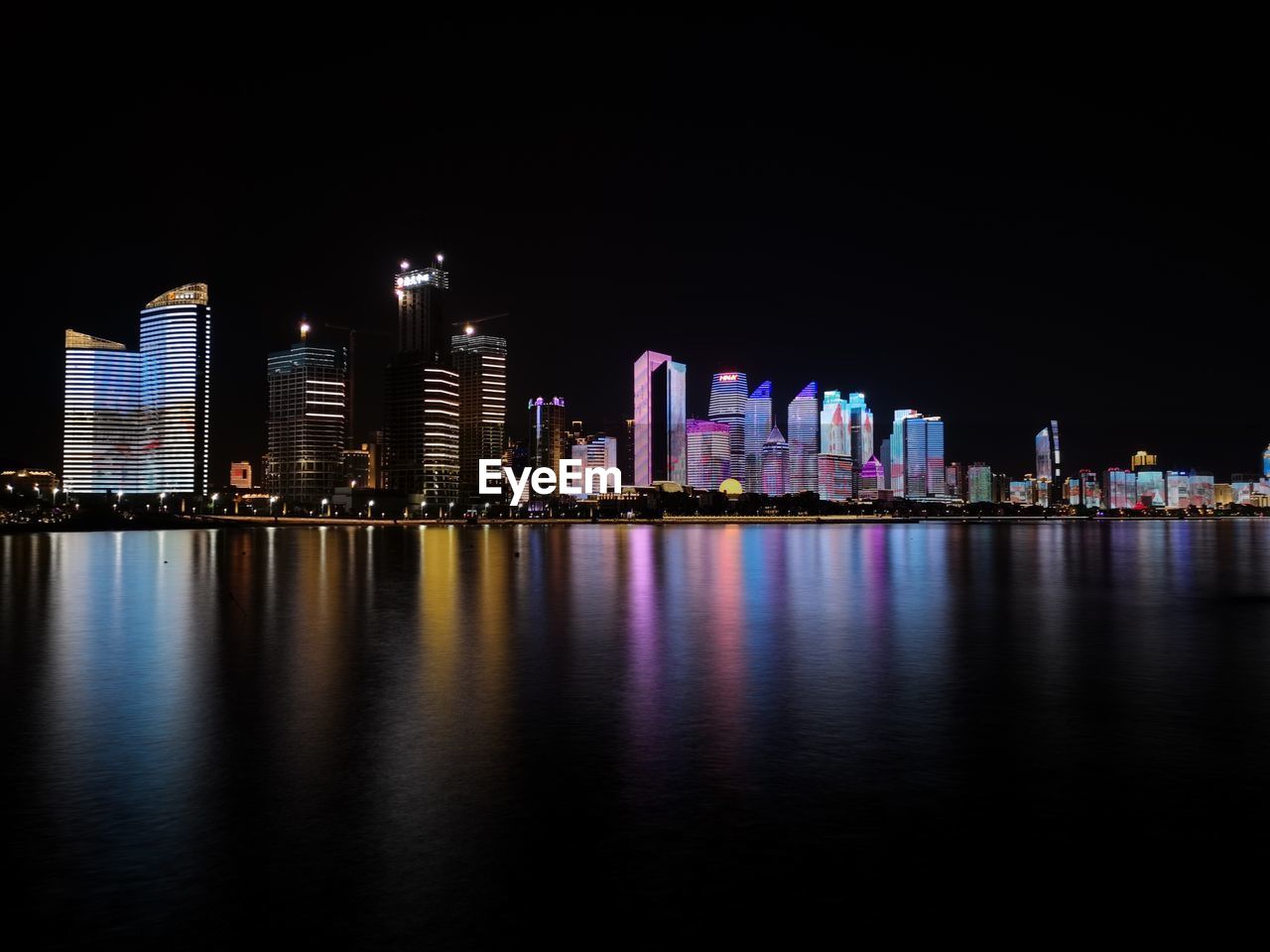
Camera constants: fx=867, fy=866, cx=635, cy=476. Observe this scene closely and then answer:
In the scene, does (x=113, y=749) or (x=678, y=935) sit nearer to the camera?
(x=678, y=935)

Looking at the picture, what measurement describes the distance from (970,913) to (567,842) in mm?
4386

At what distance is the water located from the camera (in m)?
8.82

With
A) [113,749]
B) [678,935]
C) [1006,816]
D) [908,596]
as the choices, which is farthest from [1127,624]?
[113,749]

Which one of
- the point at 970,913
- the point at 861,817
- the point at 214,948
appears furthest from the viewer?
the point at 861,817

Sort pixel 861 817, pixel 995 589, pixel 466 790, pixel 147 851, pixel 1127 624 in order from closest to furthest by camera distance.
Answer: pixel 147 851 → pixel 861 817 → pixel 466 790 → pixel 1127 624 → pixel 995 589

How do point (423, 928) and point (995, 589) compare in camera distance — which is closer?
point (423, 928)

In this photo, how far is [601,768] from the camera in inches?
520

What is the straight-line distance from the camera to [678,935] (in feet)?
25.9

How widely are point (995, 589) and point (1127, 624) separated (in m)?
12.8

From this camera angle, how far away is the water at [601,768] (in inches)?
347

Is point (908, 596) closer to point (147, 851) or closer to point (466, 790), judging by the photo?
point (466, 790)

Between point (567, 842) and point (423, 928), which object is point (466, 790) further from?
point (423, 928)

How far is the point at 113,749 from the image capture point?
1423cm

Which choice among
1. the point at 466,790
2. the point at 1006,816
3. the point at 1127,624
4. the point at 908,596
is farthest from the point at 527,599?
the point at 1006,816
